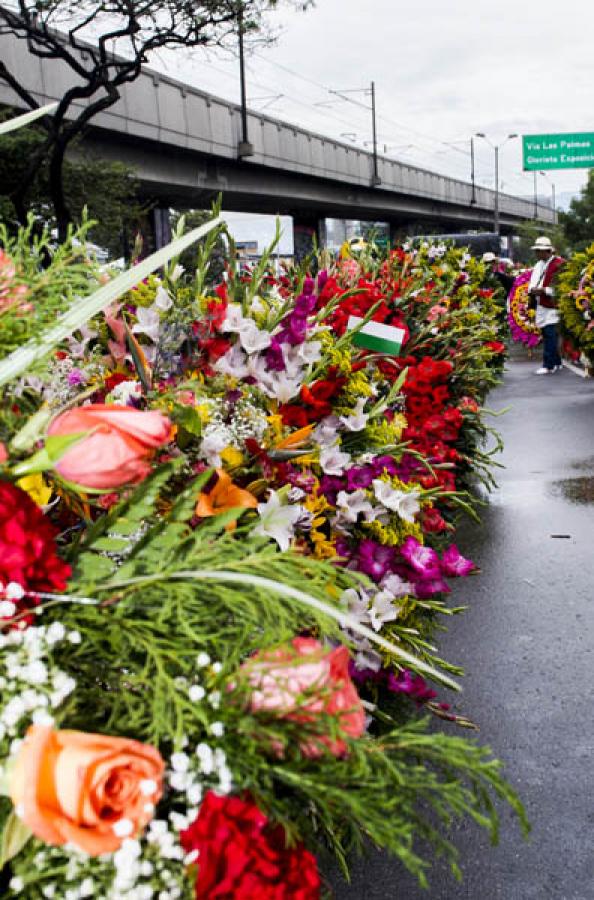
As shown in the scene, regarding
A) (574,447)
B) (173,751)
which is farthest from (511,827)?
(574,447)

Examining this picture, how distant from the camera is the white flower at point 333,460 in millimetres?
2953

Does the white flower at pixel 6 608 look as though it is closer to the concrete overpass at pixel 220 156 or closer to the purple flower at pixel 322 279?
the purple flower at pixel 322 279

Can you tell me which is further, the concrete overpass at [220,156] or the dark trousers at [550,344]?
the concrete overpass at [220,156]

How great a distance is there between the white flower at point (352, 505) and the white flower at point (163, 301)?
67 cm

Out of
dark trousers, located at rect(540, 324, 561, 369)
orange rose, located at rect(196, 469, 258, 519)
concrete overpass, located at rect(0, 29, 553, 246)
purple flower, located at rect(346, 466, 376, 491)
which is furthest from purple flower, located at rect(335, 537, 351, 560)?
concrete overpass, located at rect(0, 29, 553, 246)

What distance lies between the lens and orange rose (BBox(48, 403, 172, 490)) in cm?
121

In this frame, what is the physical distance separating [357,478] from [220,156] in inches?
1464

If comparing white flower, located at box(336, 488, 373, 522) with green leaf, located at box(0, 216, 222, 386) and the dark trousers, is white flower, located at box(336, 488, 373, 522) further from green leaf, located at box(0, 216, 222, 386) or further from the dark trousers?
the dark trousers

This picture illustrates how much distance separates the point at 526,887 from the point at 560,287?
14140 mm

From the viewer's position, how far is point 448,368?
5.18 metres

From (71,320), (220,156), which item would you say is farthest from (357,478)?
(220,156)

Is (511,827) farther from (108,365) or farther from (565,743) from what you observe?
(108,365)

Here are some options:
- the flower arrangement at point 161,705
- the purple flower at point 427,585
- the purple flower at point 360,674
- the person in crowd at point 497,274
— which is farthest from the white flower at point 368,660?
the person in crowd at point 497,274

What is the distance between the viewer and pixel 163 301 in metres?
2.80
